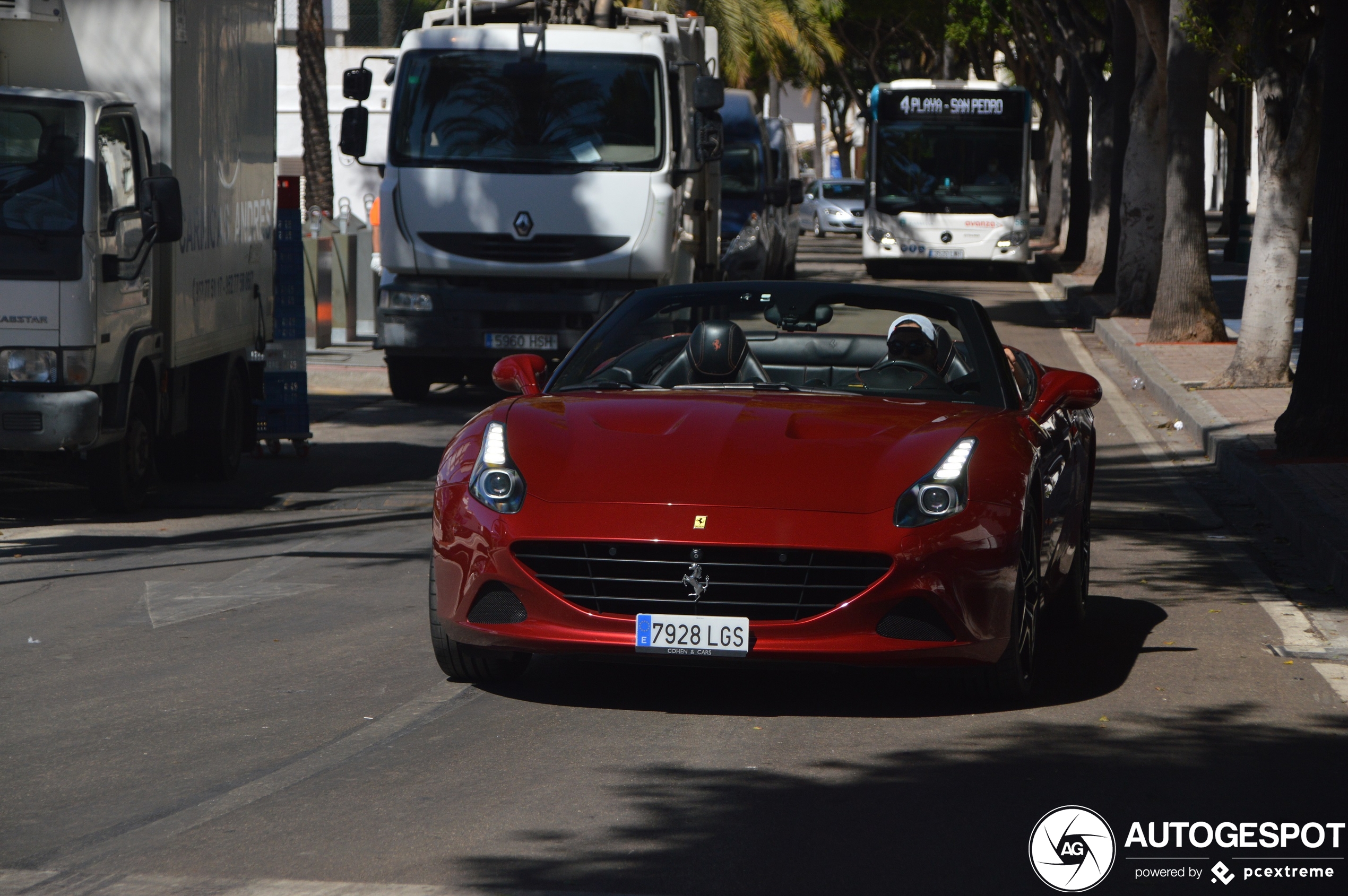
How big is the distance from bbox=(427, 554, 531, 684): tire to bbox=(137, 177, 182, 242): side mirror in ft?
15.7

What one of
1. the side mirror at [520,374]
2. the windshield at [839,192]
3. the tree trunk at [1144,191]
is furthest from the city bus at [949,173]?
the side mirror at [520,374]

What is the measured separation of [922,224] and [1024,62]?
2016 cm

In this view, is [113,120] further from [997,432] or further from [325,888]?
[325,888]

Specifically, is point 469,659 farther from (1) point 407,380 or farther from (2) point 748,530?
(1) point 407,380

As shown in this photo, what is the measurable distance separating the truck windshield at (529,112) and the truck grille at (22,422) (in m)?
7.06

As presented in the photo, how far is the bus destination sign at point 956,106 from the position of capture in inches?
1390

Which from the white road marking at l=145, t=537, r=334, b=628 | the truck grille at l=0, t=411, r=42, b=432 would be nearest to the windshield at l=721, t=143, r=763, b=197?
the truck grille at l=0, t=411, r=42, b=432

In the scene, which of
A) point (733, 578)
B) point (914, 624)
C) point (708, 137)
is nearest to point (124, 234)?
point (733, 578)

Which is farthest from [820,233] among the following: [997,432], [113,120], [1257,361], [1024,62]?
[997,432]

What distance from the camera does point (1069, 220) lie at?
3700 cm

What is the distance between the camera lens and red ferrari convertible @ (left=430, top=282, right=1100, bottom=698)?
5.83 metres

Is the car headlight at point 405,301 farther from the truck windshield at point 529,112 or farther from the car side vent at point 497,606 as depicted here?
the car side vent at point 497,606

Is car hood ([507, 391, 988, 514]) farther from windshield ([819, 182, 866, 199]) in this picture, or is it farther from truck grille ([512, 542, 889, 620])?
windshield ([819, 182, 866, 199])

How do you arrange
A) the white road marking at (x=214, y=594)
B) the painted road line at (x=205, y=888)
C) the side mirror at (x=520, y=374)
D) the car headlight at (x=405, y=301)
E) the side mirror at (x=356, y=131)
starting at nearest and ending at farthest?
the painted road line at (x=205, y=888)
the side mirror at (x=520, y=374)
the white road marking at (x=214, y=594)
the side mirror at (x=356, y=131)
the car headlight at (x=405, y=301)
